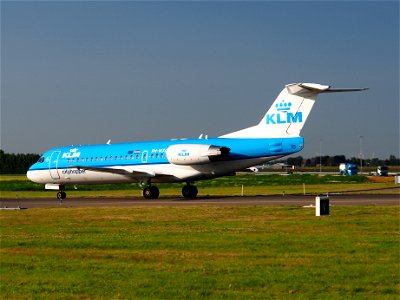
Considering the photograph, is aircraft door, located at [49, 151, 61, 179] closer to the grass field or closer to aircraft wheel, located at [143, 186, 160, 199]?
the grass field

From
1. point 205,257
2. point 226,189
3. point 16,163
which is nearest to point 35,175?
point 226,189

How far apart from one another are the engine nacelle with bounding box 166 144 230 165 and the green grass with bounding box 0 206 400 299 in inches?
548

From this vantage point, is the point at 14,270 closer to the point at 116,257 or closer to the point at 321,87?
the point at 116,257

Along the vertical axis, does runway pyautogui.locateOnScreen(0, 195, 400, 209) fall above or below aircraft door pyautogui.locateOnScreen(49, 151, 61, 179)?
below

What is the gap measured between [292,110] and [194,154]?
6.23m

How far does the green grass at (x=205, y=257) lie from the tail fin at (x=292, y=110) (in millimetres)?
13809

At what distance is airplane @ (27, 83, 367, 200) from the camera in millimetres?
38688

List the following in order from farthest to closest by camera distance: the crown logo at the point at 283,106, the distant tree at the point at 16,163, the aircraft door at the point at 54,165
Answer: the distant tree at the point at 16,163, the aircraft door at the point at 54,165, the crown logo at the point at 283,106

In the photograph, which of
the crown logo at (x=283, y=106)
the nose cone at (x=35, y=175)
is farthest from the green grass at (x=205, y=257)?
the nose cone at (x=35, y=175)

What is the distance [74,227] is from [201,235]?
5411 millimetres

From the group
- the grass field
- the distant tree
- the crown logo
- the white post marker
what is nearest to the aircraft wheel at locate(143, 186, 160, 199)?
the grass field

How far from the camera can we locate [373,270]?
42.9ft

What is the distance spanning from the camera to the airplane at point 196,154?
38.7 meters

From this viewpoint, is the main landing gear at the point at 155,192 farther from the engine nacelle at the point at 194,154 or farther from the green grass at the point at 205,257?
the green grass at the point at 205,257
